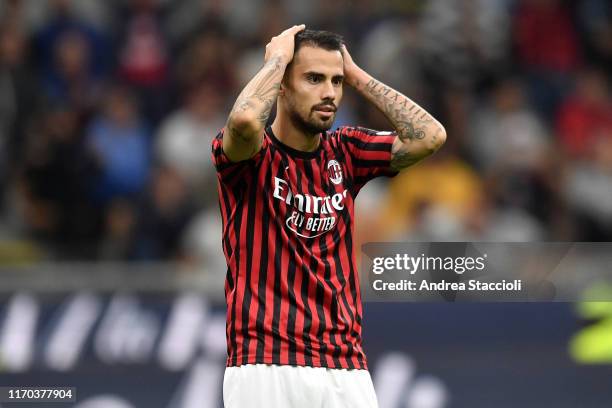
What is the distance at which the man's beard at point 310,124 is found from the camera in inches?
168

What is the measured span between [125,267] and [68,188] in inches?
63.9

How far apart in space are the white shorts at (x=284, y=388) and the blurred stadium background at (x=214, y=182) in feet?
6.61

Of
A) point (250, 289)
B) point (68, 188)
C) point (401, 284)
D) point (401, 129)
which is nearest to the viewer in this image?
point (250, 289)

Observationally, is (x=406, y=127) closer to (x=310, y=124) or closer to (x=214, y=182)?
(x=310, y=124)

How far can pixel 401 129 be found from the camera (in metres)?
4.54

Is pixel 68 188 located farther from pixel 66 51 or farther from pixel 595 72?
pixel 595 72

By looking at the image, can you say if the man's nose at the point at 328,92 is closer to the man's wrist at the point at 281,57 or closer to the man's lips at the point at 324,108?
the man's lips at the point at 324,108

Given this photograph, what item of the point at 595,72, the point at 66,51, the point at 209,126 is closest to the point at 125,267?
the point at 209,126

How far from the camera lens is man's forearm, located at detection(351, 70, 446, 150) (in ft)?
14.8

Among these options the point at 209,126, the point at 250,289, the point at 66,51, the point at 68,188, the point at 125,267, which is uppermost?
the point at 66,51

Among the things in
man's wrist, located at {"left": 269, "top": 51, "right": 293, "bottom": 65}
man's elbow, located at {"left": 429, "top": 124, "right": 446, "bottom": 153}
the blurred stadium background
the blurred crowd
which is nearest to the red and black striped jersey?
man's wrist, located at {"left": 269, "top": 51, "right": 293, "bottom": 65}

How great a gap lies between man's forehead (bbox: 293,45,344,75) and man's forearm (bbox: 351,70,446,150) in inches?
9.2

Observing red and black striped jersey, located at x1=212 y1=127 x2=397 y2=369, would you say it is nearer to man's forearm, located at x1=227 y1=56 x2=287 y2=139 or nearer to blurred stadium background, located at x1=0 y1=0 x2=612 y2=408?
man's forearm, located at x1=227 y1=56 x2=287 y2=139

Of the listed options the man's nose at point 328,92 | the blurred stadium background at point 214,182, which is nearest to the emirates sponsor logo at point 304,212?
the man's nose at point 328,92
